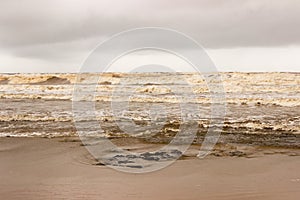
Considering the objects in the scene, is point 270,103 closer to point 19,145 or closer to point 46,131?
point 46,131

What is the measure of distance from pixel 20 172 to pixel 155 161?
269 centimetres

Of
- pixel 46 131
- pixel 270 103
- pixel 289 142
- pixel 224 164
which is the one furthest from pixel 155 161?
pixel 270 103

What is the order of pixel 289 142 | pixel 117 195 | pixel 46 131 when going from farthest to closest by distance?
pixel 46 131 < pixel 289 142 < pixel 117 195

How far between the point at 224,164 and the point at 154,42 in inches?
110

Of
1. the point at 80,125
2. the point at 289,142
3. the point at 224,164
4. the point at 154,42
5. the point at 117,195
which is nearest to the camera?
the point at 117,195

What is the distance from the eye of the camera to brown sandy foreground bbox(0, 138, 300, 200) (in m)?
6.64

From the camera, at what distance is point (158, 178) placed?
25.2ft

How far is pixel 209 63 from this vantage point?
7883 mm

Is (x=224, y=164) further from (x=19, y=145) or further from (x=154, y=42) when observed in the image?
(x=19, y=145)

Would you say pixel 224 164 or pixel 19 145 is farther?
pixel 19 145

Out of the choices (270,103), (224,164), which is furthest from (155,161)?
(270,103)

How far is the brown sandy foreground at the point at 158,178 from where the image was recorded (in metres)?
6.64

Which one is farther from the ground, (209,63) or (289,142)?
(209,63)

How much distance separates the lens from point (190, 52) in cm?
795
